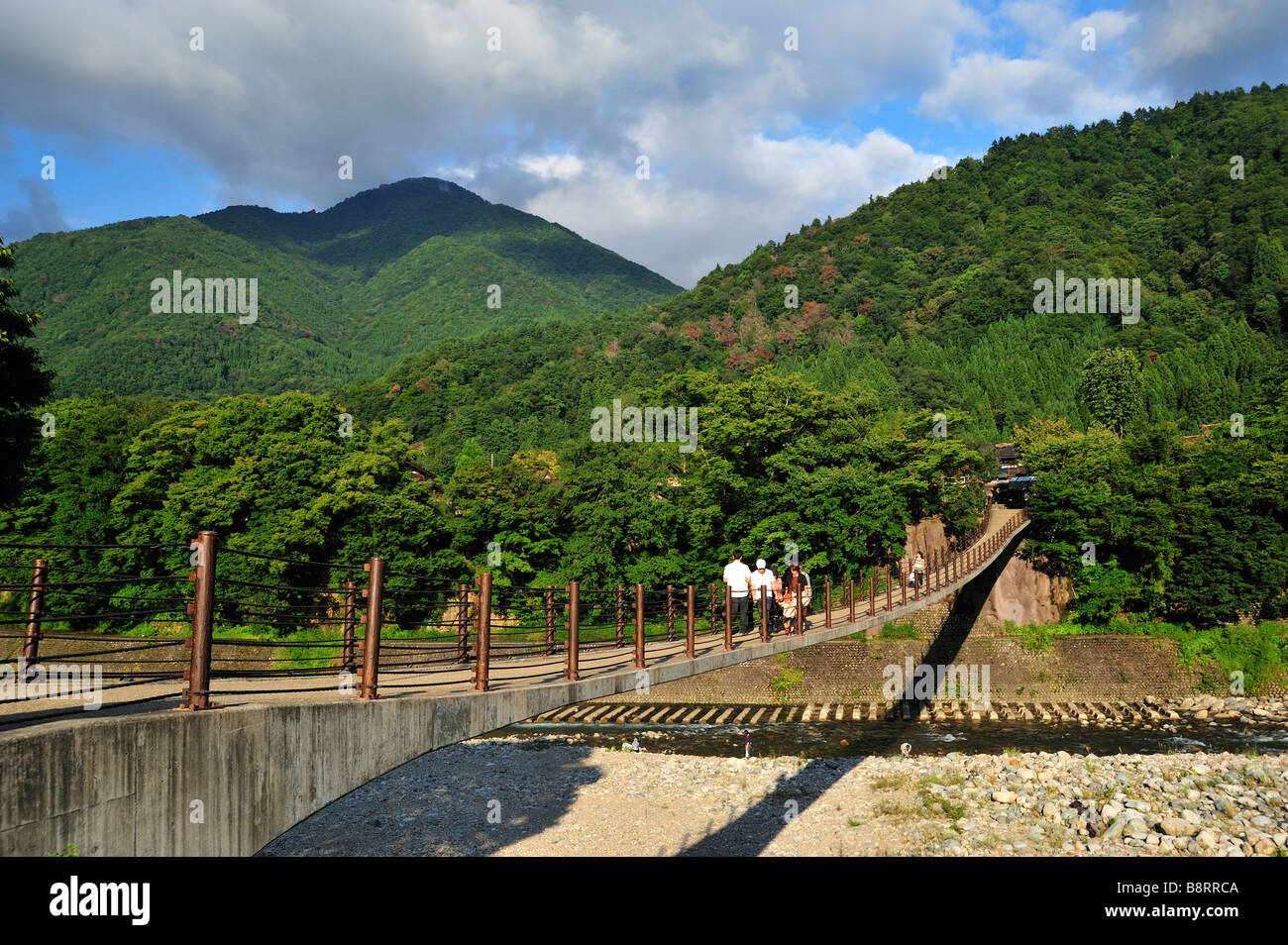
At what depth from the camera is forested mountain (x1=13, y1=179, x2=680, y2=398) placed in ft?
331

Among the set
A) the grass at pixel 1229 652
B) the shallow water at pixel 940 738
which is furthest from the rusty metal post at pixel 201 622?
the grass at pixel 1229 652

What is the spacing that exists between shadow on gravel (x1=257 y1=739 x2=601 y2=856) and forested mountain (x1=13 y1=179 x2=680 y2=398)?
5651 centimetres

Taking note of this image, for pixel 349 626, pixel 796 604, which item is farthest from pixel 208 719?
pixel 796 604

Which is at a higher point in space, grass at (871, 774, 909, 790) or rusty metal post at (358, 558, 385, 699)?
rusty metal post at (358, 558, 385, 699)

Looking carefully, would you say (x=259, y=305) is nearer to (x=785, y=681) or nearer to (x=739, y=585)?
(x=785, y=681)

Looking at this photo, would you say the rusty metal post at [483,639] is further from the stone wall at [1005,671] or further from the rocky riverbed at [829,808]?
the stone wall at [1005,671]

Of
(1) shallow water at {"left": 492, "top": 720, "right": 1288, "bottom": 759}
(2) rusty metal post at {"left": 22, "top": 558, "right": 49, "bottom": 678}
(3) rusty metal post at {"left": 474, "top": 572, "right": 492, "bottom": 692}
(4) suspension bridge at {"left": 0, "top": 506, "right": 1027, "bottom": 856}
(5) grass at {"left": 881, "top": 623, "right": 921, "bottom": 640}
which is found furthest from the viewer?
(5) grass at {"left": 881, "top": 623, "right": 921, "bottom": 640}

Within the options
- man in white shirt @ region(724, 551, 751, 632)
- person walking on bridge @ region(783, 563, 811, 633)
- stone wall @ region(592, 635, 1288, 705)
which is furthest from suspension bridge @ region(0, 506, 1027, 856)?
stone wall @ region(592, 635, 1288, 705)

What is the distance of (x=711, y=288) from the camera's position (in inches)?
4400

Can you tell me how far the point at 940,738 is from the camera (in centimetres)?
2708

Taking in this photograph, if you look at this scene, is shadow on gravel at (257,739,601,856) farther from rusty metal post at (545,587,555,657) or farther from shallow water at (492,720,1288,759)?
rusty metal post at (545,587,555,657)

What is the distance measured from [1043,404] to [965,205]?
45.4 m

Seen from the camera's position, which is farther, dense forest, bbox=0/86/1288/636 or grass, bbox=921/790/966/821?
dense forest, bbox=0/86/1288/636

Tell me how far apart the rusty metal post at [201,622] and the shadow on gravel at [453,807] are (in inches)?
426
